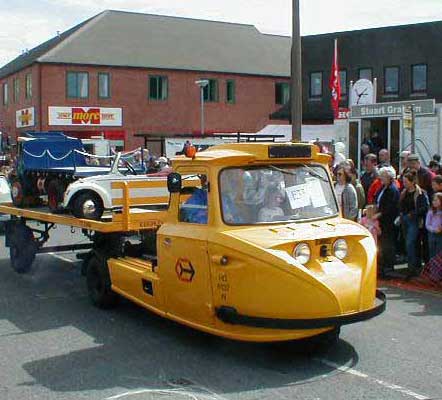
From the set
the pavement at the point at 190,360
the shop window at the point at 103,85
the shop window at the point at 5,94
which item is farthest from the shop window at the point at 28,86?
the pavement at the point at 190,360

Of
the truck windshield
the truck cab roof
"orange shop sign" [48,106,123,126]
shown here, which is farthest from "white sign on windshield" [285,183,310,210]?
"orange shop sign" [48,106,123,126]

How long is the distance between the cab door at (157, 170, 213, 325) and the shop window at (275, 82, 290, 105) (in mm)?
48441

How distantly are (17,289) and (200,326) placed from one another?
447cm

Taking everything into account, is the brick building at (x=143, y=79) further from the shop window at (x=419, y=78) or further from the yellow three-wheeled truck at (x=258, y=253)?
the yellow three-wheeled truck at (x=258, y=253)

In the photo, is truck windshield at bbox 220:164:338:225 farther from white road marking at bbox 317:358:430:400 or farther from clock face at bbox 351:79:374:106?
clock face at bbox 351:79:374:106

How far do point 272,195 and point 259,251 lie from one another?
36.2 inches

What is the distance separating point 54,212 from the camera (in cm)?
1048

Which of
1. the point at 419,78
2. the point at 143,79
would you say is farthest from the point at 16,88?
the point at 419,78

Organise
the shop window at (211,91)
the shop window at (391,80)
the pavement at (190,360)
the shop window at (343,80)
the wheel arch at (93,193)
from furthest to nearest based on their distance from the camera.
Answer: the shop window at (211,91)
the shop window at (343,80)
the shop window at (391,80)
the wheel arch at (93,193)
the pavement at (190,360)

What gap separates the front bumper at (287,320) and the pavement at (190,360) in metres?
0.43

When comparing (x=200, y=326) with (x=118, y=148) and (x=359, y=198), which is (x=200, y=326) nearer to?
(x=359, y=198)

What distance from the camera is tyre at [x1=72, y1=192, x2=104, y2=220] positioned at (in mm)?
9828

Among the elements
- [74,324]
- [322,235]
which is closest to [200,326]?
[322,235]

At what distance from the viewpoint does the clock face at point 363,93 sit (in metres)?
25.7
